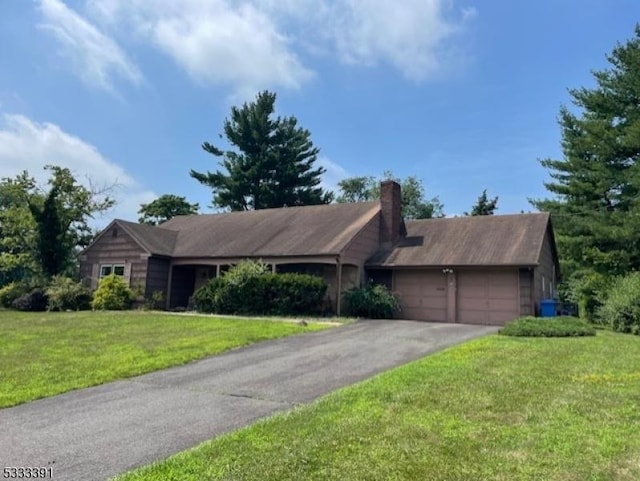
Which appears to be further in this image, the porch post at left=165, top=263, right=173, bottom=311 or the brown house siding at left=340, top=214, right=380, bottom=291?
the porch post at left=165, top=263, right=173, bottom=311

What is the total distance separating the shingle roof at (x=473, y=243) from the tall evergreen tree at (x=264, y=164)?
784 inches

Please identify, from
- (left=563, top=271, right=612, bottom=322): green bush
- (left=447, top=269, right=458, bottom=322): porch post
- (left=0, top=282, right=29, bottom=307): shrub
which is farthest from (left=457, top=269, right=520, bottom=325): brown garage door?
(left=0, top=282, right=29, bottom=307): shrub

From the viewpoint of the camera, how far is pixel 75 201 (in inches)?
1277

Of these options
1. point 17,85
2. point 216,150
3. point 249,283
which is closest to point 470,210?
point 216,150

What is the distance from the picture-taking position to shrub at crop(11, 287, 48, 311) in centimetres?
2172

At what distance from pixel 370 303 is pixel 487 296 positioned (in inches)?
182

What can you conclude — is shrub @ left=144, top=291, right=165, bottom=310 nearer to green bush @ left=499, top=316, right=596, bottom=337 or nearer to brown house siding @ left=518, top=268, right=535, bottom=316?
green bush @ left=499, top=316, right=596, bottom=337

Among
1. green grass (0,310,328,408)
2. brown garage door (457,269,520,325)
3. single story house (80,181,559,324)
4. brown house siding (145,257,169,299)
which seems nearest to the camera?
green grass (0,310,328,408)

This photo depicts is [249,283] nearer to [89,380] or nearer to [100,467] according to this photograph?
[89,380]

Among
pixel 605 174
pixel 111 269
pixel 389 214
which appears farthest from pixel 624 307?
pixel 111 269

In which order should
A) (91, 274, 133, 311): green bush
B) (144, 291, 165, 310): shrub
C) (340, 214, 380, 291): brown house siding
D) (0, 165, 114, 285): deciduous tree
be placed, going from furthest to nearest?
1. (0, 165, 114, 285): deciduous tree
2. (144, 291, 165, 310): shrub
3. (91, 274, 133, 311): green bush
4. (340, 214, 380, 291): brown house siding

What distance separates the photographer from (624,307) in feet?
51.8

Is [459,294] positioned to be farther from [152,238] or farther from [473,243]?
[152,238]

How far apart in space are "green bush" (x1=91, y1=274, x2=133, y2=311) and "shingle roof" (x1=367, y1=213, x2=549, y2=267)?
11.0 m
